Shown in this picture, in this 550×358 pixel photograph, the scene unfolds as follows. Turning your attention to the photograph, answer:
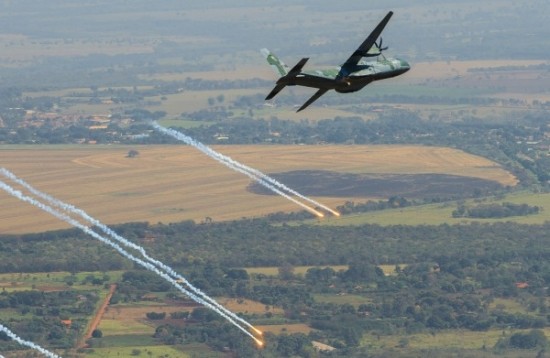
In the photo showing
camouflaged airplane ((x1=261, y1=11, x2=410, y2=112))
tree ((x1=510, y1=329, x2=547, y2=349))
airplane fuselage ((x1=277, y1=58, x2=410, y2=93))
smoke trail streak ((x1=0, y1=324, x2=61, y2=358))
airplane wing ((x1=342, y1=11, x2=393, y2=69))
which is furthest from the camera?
tree ((x1=510, y1=329, x2=547, y2=349))

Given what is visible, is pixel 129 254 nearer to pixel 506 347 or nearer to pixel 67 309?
pixel 67 309

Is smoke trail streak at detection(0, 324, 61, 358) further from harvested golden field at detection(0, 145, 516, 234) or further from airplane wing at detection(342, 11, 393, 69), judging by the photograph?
airplane wing at detection(342, 11, 393, 69)

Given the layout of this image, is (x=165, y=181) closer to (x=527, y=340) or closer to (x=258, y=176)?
(x=258, y=176)

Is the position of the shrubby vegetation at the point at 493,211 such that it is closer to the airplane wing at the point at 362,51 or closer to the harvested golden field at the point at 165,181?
the harvested golden field at the point at 165,181

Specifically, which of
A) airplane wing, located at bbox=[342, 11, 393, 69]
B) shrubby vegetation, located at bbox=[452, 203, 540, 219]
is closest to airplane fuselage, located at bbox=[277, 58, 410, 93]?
airplane wing, located at bbox=[342, 11, 393, 69]

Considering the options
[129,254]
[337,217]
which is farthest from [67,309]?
[337,217]

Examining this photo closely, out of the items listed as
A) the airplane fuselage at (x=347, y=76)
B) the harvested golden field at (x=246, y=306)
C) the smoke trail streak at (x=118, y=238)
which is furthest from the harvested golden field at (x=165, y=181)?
the airplane fuselage at (x=347, y=76)
